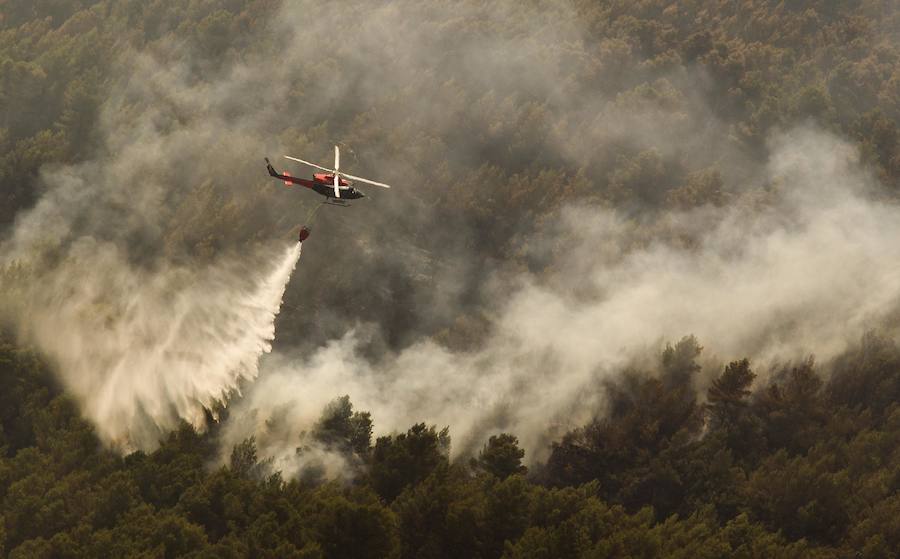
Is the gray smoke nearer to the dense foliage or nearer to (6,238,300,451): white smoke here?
(6,238,300,451): white smoke

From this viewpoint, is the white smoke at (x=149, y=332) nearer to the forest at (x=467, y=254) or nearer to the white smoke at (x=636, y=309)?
the forest at (x=467, y=254)

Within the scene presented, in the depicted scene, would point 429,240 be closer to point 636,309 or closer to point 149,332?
point 636,309

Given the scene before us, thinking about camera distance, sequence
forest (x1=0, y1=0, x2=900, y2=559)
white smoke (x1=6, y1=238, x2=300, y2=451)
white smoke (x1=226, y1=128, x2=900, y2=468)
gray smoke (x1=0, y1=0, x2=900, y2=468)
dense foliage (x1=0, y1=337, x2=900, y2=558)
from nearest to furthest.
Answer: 1. dense foliage (x1=0, y1=337, x2=900, y2=558)
2. forest (x1=0, y1=0, x2=900, y2=559)
3. white smoke (x1=6, y1=238, x2=300, y2=451)
4. white smoke (x1=226, y1=128, x2=900, y2=468)
5. gray smoke (x1=0, y1=0, x2=900, y2=468)

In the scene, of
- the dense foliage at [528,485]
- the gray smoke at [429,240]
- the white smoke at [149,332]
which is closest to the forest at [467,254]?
the dense foliage at [528,485]

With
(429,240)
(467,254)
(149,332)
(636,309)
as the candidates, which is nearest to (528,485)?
(636,309)

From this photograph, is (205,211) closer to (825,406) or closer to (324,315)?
(324,315)

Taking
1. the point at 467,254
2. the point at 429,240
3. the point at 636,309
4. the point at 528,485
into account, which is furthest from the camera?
the point at 429,240

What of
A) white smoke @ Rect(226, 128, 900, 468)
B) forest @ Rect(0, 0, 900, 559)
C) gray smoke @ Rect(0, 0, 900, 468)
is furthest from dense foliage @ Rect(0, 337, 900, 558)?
white smoke @ Rect(226, 128, 900, 468)

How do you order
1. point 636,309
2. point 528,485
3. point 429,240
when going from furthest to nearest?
point 429,240, point 636,309, point 528,485

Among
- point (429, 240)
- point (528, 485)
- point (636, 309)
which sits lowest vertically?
point (528, 485)
